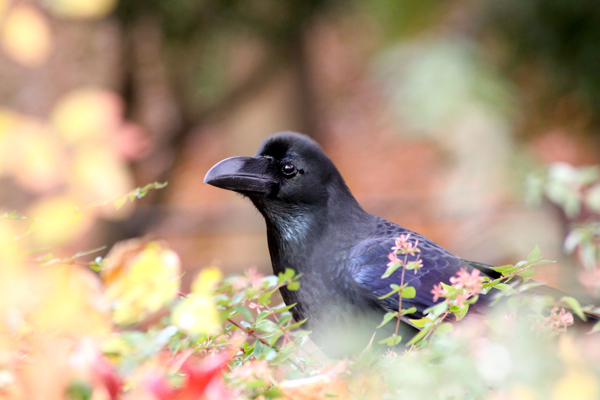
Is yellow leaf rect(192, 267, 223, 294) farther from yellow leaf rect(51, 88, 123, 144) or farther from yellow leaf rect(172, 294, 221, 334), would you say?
yellow leaf rect(51, 88, 123, 144)

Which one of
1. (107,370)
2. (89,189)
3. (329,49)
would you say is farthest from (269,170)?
(329,49)

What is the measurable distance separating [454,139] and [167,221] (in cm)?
370

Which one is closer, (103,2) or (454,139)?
(103,2)

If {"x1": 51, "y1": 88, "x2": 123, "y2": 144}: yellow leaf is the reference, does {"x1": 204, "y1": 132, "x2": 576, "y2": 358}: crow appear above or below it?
below

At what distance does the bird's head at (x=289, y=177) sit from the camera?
7.72 ft

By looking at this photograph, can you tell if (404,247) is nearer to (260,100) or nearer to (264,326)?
(264,326)

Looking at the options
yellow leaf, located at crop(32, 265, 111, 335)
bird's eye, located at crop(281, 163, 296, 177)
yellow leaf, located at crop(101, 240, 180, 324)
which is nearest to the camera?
yellow leaf, located at crop(32, 265, 111, 335)

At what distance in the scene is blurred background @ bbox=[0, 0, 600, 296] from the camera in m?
1.06

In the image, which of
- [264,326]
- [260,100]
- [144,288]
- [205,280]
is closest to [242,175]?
[264,326]

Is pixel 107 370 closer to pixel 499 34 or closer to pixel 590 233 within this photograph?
pixel 590 233

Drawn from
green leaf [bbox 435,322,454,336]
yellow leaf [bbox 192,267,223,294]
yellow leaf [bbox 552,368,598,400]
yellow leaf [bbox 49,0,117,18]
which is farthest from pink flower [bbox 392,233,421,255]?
yellow leaf [bbox 49,0,117,18]

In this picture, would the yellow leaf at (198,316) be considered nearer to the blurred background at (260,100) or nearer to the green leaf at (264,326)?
the blurred background at (260,100)

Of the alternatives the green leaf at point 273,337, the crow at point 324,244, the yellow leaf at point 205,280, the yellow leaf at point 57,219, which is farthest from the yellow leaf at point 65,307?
the crow at point 324,244

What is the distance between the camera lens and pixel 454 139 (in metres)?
2.80
